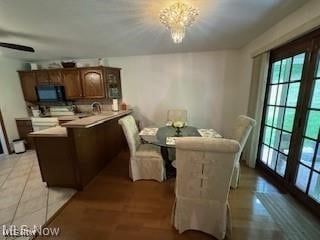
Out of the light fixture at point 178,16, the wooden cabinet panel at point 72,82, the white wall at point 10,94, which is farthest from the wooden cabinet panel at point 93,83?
the light fixture at point 178,16

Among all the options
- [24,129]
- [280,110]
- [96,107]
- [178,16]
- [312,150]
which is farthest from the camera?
[96,107]

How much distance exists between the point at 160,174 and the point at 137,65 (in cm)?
282

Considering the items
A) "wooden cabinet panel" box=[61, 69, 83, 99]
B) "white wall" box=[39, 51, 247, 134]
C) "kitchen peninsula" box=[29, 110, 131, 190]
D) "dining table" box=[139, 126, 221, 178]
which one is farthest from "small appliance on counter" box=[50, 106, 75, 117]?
"dining table" box=[139, 126, 221, 178]

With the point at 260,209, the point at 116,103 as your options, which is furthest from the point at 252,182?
the point at 116,103

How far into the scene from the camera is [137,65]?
13.1 feet

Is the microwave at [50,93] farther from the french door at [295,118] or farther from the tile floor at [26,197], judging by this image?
the french door at [295,118]

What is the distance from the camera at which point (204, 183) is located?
4.58 ft

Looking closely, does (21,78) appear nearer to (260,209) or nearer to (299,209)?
(260,209)

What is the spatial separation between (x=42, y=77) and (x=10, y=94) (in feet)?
2.76

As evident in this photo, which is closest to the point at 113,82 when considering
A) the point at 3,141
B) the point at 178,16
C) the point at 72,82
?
the point at 72,82

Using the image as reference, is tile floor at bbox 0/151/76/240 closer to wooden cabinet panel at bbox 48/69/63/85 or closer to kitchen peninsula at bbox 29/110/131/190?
kitchen peninsula at bbox 29/110/131/190

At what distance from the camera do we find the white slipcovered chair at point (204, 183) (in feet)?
4.12

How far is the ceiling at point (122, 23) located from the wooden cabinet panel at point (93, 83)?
2.33 feet

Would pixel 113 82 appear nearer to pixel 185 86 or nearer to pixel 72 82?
pixel 72 82
